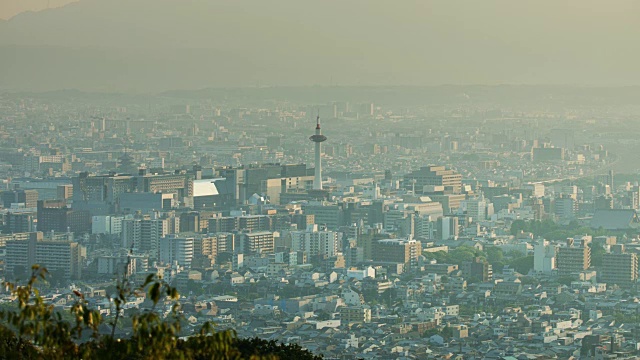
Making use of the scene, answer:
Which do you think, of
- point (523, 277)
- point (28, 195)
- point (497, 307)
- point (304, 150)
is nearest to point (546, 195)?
point (304, 150)

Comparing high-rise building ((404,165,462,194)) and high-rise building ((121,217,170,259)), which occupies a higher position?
high-rise building ((404,165,462,194))

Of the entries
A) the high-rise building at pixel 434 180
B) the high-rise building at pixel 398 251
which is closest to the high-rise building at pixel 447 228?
the high-rise building at pixel 398 251

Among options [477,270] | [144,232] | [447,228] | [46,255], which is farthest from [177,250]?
[447,228]

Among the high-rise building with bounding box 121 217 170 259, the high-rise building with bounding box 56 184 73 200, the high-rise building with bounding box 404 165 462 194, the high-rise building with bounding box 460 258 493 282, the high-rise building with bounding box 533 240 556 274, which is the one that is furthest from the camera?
the high-rise building with bounding box 404 165 462 194

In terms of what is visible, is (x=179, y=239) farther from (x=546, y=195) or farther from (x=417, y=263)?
(x=546, y=195)

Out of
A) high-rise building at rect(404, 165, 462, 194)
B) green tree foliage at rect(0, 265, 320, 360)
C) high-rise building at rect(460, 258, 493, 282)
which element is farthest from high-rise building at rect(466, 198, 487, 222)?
green tree foliage at rect(0, 265, 320, 360)

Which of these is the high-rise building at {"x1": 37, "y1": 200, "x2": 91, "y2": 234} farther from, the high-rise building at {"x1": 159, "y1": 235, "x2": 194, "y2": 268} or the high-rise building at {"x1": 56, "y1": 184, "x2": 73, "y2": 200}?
the high-rise building at {"x1": 159, "y1": 235, "x2": 194, "y2": 268}
